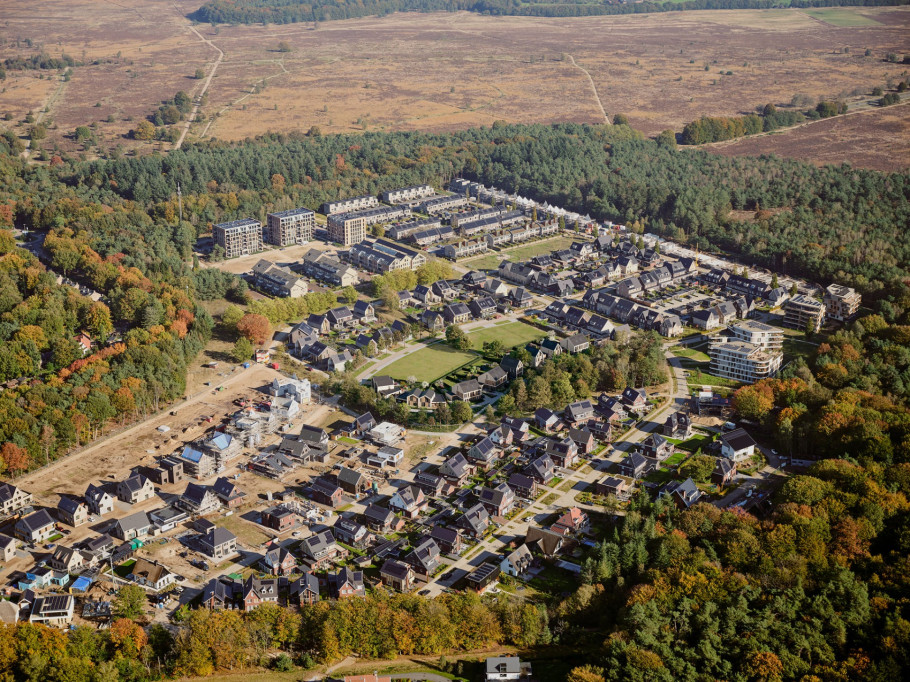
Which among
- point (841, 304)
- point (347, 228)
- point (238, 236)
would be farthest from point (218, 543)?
point (841, 304)

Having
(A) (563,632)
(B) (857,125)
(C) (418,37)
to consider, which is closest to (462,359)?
(A) (563,632)

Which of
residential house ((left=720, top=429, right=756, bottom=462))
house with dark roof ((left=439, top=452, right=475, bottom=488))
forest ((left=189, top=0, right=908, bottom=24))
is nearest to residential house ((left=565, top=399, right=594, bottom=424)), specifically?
residential house ((left=720, top=429, right=756, bottom=462))

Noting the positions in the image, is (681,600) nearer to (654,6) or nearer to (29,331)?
(29,331)

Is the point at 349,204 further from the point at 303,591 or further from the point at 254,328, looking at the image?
the point at 303,591

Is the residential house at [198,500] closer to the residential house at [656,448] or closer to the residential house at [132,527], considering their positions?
the residential house at [132,527]

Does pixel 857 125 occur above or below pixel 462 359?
above

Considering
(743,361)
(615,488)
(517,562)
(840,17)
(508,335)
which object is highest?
(840,17)

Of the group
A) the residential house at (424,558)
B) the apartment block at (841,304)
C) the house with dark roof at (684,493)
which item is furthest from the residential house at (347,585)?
the apartment block at (841,304)
